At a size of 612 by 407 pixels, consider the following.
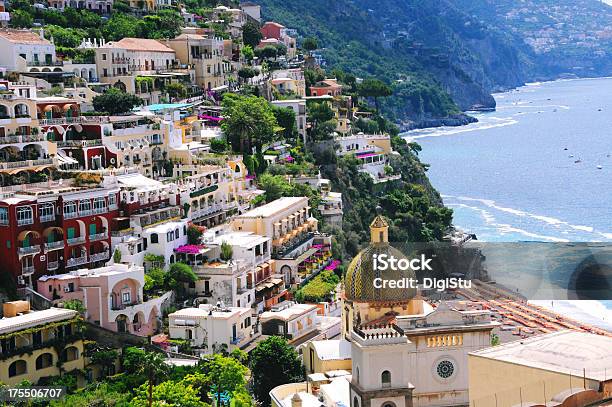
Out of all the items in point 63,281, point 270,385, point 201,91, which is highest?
point 201,91

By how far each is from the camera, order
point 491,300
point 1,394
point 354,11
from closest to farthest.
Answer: point 1,394 < point 491,300 < point 354,11

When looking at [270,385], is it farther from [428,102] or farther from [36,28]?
[428,102]

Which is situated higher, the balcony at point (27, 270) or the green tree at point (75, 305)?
the balcony at point (27, 270)

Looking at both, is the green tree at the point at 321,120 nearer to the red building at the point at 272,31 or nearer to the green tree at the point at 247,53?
the green tree at the point at 247,53

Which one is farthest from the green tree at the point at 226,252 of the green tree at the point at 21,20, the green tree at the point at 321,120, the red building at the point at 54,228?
the green tree at the point at 321,120

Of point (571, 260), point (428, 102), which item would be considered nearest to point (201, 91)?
point (571, 260)

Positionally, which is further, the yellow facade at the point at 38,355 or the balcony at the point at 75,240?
the balcony at the point at 75,240

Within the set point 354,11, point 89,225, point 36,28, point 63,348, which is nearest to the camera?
point 63,348
